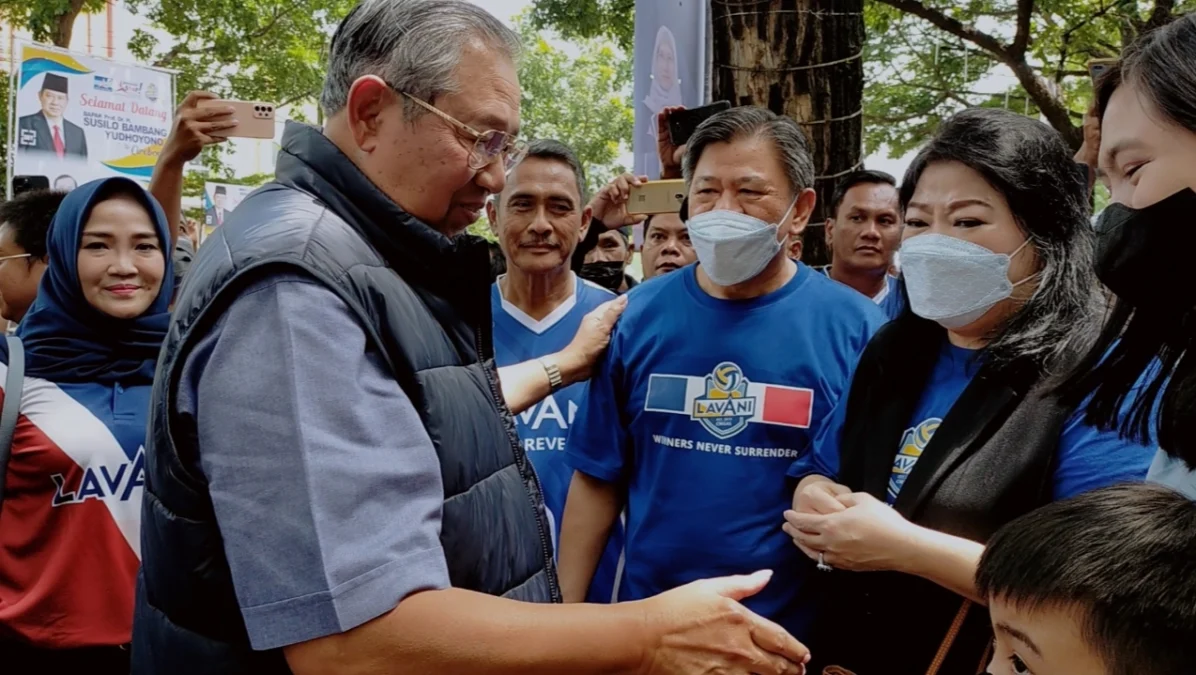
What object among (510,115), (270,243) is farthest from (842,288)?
(270,243)

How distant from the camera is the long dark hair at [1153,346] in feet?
4.79

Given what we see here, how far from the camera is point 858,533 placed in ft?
6.37

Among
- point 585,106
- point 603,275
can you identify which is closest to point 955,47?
point 603,275

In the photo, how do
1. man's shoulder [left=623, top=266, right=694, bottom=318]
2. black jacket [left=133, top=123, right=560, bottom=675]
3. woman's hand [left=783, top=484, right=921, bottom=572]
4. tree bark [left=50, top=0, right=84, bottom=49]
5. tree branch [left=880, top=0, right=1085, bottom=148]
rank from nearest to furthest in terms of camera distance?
1. black jacket [left=133, top=123, right=560, bottom=675]
2. woman's hand [left=783, top=484, right=921, bottom=572]
3. man's shoulder [left=623, top=266, right=694, bottom=318]
4. tree branch [left=880, top=0, right=1085, bottom=148]
5. tree bark [left=50, top=0, right=84, bottom=49]

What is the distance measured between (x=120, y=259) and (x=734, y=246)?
1799 mm

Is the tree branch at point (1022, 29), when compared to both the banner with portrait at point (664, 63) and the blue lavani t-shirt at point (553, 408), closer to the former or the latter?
the banner with portrait at point (664, 63)

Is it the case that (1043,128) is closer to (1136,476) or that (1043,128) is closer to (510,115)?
(1136,476)

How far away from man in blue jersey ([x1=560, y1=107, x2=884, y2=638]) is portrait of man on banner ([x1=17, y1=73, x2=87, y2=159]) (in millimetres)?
6848

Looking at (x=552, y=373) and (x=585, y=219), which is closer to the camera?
(x=552, y=373)

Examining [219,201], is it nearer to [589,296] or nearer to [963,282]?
[589,296]

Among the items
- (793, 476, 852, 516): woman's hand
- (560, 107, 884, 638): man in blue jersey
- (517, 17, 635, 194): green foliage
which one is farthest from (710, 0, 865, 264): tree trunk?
(517, 17, 635, 194): green foliage

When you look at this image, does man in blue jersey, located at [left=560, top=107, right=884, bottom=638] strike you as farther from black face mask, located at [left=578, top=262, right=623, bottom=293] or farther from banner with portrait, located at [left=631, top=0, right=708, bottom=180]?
black face mask, located at [left=578, top=262, right=623, bottom=293]

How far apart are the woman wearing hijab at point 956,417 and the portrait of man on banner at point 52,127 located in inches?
295

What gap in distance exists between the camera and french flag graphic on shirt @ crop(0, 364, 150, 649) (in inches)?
107
